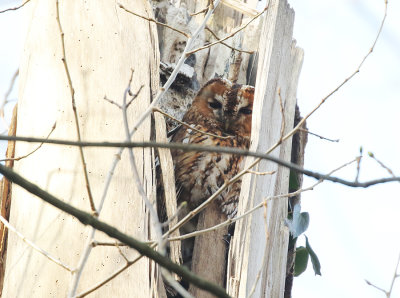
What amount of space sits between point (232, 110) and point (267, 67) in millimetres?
605

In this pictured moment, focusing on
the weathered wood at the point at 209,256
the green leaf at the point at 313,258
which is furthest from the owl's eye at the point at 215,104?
the green leaf at the point at 313,258

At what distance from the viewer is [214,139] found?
346 cm

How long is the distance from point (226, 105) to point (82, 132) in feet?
3.58

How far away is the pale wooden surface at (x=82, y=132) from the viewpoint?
2.43 m

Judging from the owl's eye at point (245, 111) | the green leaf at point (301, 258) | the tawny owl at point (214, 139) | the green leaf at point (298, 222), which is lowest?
the green leaf at point (301, 258)

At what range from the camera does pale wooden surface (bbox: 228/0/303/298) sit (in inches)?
105

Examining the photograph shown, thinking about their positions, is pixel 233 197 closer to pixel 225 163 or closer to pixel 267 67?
pixel 225 163

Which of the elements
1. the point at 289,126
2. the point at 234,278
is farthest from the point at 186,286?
the point at 289,126

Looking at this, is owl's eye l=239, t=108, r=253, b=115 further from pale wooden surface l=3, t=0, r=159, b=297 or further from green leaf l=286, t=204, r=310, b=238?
pale wooden surface l=3, t=0, r=159, b=297

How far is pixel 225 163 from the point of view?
325 centimetres

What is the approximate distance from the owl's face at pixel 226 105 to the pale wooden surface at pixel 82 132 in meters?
0.60

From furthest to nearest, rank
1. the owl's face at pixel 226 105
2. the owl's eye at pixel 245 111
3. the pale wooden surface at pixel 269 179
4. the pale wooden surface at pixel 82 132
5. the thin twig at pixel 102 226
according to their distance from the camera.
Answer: the owl's eye at pixel 245 111, the owl's face at pixel 226 105, the pale wooden surface at pixel 269 179, the pale wooden surface at pixel 82 132, the thin twig at pixel 102 226

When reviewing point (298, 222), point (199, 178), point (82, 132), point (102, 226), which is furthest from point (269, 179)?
point (102, 226)

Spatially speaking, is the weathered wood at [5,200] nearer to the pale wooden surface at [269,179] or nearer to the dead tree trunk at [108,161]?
the dead tree trunk at [108,161]
